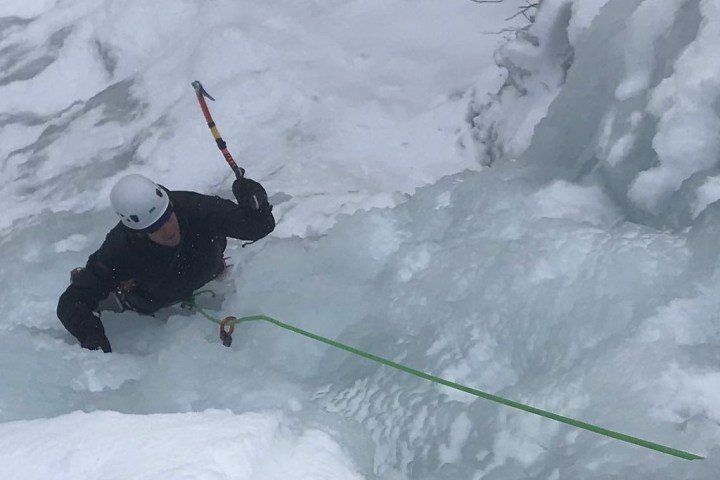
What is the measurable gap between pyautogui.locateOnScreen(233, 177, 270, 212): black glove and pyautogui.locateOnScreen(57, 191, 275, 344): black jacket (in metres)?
0.02

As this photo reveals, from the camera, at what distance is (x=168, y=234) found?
278 centimetres

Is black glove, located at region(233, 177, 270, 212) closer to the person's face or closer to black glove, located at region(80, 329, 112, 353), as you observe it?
the person's face

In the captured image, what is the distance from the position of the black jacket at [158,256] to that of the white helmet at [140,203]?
102mm

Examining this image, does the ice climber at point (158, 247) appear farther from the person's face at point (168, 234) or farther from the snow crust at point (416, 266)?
the snow crust at point (416, 266)

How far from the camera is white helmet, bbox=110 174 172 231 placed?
2625 millimetres

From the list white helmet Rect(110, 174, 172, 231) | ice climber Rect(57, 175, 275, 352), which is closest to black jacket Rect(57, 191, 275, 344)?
ice climber Rect(57, 175, 275, 352)

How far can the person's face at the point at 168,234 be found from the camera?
8.98ft

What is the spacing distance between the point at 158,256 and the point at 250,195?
0.42 meters

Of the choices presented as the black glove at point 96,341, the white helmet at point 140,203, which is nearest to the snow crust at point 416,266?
the black glove at point 96,341

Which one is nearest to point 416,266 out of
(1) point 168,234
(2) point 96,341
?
(1) point 168,234

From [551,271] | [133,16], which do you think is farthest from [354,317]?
[133,16]

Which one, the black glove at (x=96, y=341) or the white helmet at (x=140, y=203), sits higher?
the white helmet at (x=140, y=203)

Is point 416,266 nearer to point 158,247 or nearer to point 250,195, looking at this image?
point 250,195

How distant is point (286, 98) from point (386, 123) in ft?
2.07
